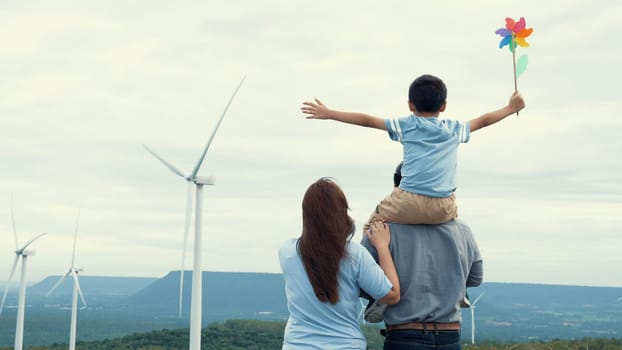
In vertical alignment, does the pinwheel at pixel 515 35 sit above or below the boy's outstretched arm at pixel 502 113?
above

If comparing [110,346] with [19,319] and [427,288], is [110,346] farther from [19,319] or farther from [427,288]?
[427,288]

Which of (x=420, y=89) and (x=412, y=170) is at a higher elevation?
(x=420, y=89)

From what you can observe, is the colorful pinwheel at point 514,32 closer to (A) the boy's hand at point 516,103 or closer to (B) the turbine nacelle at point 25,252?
(A) the boy's hand at point 516,103

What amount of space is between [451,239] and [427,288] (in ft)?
1.39

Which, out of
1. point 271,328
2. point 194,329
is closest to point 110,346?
point 271,328

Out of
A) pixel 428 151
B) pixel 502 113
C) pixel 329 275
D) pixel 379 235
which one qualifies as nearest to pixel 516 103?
pixel 502 113

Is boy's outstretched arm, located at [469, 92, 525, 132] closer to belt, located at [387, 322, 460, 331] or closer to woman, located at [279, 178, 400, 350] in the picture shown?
woman, located at [279, 178, 400, 350]

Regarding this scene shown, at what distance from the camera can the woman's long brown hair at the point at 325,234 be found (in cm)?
591

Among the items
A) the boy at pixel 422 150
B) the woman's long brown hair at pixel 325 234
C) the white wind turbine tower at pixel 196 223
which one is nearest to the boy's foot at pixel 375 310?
the woman's long brown hair at pixel 325 234

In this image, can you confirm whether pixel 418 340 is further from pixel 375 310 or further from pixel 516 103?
pixel 516 103

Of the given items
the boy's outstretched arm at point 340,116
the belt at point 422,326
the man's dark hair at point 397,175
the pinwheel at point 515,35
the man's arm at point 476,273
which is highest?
the pinwheel at point 515,35

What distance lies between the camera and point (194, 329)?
32281mm

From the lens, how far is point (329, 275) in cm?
600

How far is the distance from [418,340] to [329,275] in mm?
877
